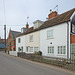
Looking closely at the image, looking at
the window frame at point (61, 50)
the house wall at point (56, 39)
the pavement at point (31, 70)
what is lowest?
the pavement at point (31, 70)

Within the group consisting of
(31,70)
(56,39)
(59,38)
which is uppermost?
(59,38)

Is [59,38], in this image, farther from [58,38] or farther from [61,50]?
[61,50]

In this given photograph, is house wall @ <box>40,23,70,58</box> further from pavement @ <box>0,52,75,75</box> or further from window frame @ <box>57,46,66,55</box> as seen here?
pavement @ <box>0,52,75,75</box>

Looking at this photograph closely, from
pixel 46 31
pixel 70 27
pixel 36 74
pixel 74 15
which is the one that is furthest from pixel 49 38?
pixel 36 74

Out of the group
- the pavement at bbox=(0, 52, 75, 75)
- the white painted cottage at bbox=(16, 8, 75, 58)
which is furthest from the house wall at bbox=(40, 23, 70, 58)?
the pavement at bbox=(0, 52, 75, 75)

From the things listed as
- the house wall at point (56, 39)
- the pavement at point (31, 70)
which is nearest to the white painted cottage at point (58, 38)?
the house wall at point (56, 39)

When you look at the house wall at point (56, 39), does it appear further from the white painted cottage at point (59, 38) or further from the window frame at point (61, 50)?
the window frame at point (61, 50)

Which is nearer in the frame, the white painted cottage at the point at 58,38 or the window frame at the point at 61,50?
the white painted cottage at the point at 58,38

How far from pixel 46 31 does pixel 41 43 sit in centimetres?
271

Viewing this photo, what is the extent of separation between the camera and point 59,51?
13164 millimetres

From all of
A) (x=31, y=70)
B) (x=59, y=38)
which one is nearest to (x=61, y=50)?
(x=59, y=38)

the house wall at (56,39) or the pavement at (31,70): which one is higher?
the house wall at (56,39)

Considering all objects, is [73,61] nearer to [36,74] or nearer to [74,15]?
[36,74]

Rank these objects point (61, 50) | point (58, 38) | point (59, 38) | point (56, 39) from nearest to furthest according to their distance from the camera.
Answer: point (61, 50)
point (59, 38)
point (58, 38)
point (56, 39)
